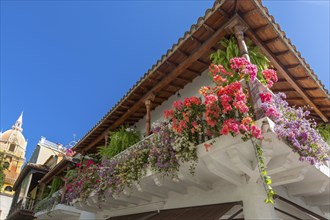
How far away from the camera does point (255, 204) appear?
510 cm

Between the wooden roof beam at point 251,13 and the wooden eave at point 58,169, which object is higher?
the wooden eave at point 58,169

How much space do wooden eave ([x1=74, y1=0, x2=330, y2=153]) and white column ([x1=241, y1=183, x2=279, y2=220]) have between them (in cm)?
332

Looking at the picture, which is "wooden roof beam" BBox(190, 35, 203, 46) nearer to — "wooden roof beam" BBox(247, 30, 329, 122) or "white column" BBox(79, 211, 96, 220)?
"wooden roof beam" BBox(247, 30, 329, 122)

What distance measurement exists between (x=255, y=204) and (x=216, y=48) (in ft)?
13.9

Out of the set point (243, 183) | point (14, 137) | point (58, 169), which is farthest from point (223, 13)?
point (14, 137)

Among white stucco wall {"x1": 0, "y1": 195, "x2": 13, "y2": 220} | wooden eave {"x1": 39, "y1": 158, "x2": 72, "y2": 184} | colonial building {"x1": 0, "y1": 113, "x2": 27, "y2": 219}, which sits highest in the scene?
colonial building {"x1": 0, "y1": 113, "x2": 27, "y2": 219}

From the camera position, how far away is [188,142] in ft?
17.3

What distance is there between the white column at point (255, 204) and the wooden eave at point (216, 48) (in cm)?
332

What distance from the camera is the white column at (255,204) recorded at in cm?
492

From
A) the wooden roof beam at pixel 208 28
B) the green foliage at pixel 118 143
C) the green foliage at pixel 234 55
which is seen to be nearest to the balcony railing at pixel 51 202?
the green foliage at pixel 118 143

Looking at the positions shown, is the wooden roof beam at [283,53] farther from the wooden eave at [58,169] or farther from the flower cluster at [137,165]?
the wooden eave at [58,169]

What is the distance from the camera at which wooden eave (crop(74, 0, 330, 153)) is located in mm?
5742

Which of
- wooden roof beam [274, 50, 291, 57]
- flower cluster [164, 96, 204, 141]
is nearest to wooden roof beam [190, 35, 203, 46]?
flower cluster [164, 96, 204, 141]

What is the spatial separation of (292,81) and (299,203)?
10.9 feet
